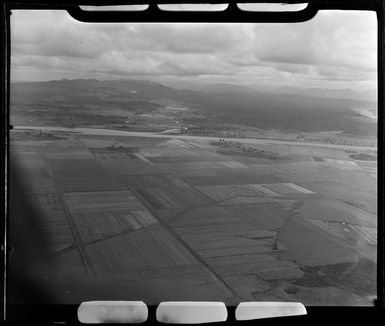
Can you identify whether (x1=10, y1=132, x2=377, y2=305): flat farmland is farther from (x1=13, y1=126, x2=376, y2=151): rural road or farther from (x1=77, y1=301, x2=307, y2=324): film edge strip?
(x1=77, y1=301, x2=307, y2=324): film edge strip

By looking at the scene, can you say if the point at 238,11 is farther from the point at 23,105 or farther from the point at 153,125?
the point at 153,125

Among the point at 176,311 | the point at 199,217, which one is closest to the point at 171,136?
the point at 199,217

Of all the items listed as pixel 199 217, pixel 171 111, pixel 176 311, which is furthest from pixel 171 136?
pixel 176 311

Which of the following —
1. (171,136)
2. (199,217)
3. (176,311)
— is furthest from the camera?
(171,136)

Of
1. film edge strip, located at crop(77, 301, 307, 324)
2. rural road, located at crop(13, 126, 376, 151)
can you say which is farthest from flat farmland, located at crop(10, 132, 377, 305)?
film edge strip, located at crop(77, 301, 307, 324)

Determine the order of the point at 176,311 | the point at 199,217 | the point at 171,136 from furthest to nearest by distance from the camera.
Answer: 1. the point at 171,136
2. the point at 199,217
3. the point at 176,311

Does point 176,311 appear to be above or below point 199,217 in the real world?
above

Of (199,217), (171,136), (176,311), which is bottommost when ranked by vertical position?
(199,217)

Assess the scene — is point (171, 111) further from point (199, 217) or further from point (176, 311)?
point (176, 311)

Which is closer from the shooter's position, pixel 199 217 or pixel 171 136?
pixel 199 217

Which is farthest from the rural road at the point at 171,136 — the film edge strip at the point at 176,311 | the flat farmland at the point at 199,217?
the film edge strip at the point at 176,311

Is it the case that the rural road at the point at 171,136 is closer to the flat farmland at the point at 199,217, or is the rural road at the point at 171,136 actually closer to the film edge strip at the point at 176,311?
the flat farmland at the point at 199,217
